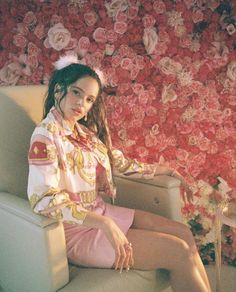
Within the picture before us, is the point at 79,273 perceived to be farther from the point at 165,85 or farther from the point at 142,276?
the point at 165,85

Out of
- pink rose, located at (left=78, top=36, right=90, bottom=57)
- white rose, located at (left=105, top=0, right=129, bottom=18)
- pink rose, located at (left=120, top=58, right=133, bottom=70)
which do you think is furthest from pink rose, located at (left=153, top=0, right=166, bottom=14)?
pink rose, located at (left=78, top=36, right=90, bottom=57)

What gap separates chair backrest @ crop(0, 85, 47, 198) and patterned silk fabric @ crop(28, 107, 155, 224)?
201mm

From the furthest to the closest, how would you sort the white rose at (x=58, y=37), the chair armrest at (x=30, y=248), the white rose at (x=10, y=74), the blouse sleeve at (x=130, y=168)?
1. the white rose at (x=10, y=74)
2. the white rose at (x=58, y=37)
3. the blouse sleeve at (x=130, y=168)
4. the chair armrest at (x=30, y=248)

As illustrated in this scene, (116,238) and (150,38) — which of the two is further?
(150,38)

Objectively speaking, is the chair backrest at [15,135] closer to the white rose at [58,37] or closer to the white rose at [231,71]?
the white rose at [58,37]

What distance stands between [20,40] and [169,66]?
827 mm

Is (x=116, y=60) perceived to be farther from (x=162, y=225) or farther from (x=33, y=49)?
(x=162, y=225)

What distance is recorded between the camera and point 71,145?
1.50 meters

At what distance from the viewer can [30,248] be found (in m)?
1.30

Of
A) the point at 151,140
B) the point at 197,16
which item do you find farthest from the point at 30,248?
the point at 197,16

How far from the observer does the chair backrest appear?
1.58 metres

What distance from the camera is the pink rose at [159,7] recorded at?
1985mm

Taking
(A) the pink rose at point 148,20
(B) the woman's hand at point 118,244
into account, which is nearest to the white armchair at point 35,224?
(B) the woman's hand at point 118,244

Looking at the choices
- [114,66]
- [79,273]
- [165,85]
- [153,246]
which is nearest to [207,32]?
[165,85]
